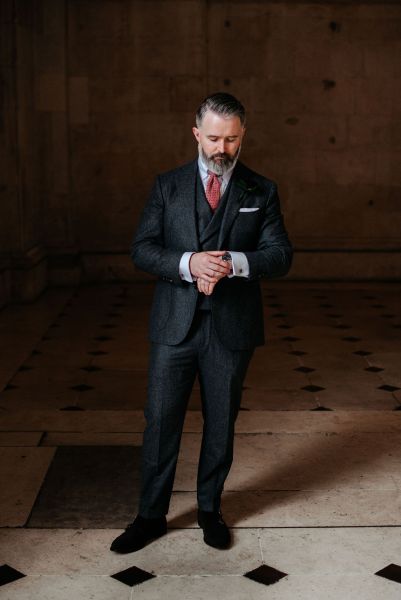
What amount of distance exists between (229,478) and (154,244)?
171 cm

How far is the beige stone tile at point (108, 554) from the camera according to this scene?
3931 millimetres

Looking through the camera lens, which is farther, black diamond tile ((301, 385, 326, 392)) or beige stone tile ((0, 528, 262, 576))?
black diamond tile ((301, 385, 326, 392))

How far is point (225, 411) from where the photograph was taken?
4023 mm

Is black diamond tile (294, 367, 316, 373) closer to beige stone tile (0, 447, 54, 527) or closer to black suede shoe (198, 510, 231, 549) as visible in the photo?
beige stone tile (0, 447, 54, 527)

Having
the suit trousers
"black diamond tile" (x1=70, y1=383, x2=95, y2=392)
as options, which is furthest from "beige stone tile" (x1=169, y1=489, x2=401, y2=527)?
"black diamond tile" (x1=70, y1=383, x2=95, y2=392)

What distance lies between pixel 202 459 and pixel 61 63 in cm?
909

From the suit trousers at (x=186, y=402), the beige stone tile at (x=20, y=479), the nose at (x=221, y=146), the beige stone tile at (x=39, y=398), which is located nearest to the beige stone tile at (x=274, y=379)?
the beige stone tile at (x=39, y=398)

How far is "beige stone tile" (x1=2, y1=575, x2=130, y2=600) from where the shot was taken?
368cm

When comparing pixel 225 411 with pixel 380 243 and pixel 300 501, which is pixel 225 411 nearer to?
pixel 300 501

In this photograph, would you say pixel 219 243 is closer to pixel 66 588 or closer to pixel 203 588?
pixel 203 588

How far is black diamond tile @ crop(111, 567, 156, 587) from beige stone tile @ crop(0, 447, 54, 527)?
740 millimetres

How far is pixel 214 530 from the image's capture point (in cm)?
417

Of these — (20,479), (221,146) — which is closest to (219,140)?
(221,146)

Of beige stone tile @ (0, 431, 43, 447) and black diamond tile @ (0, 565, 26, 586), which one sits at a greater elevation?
black diamond tile @ (0, 565, 26, 586)
